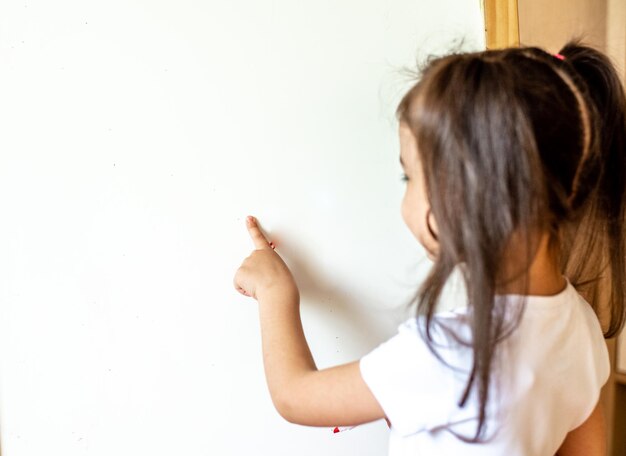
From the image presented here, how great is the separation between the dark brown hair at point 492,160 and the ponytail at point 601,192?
0.04 ft

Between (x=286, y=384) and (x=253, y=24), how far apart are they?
36cm

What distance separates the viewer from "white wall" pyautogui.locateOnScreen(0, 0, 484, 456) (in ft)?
1.77

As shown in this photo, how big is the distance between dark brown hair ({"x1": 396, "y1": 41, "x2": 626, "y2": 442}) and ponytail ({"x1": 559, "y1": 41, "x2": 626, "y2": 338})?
12 millimetres

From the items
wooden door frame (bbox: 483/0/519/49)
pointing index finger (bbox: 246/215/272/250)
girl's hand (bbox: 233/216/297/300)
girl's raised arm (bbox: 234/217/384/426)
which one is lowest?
girl's raised arm (bbox: 234/217/384/426)

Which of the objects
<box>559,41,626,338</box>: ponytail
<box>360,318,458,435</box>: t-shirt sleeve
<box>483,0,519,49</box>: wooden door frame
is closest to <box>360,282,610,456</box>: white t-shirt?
<box>360,318,458,435</box>: t-shirt sleeve

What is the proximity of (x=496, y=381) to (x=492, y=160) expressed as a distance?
7.1 inches

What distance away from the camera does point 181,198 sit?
59cm

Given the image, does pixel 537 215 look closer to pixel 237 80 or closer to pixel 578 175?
pixel 578 175

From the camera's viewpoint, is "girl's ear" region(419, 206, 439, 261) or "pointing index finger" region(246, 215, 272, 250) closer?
"girl's ear" region(419, 206, 439, 261)

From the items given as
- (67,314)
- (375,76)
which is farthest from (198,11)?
(67,314)

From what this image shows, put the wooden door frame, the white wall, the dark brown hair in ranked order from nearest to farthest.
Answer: the dark brown hair < the white wall < the wooden door frame

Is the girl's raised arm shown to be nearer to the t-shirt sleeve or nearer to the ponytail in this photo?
the t-shirt sleeve

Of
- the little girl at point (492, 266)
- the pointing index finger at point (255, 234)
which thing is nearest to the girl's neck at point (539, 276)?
the little girl at point (492, 266)

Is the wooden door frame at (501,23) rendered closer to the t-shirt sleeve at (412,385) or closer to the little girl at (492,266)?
the little girl at (492,266)
